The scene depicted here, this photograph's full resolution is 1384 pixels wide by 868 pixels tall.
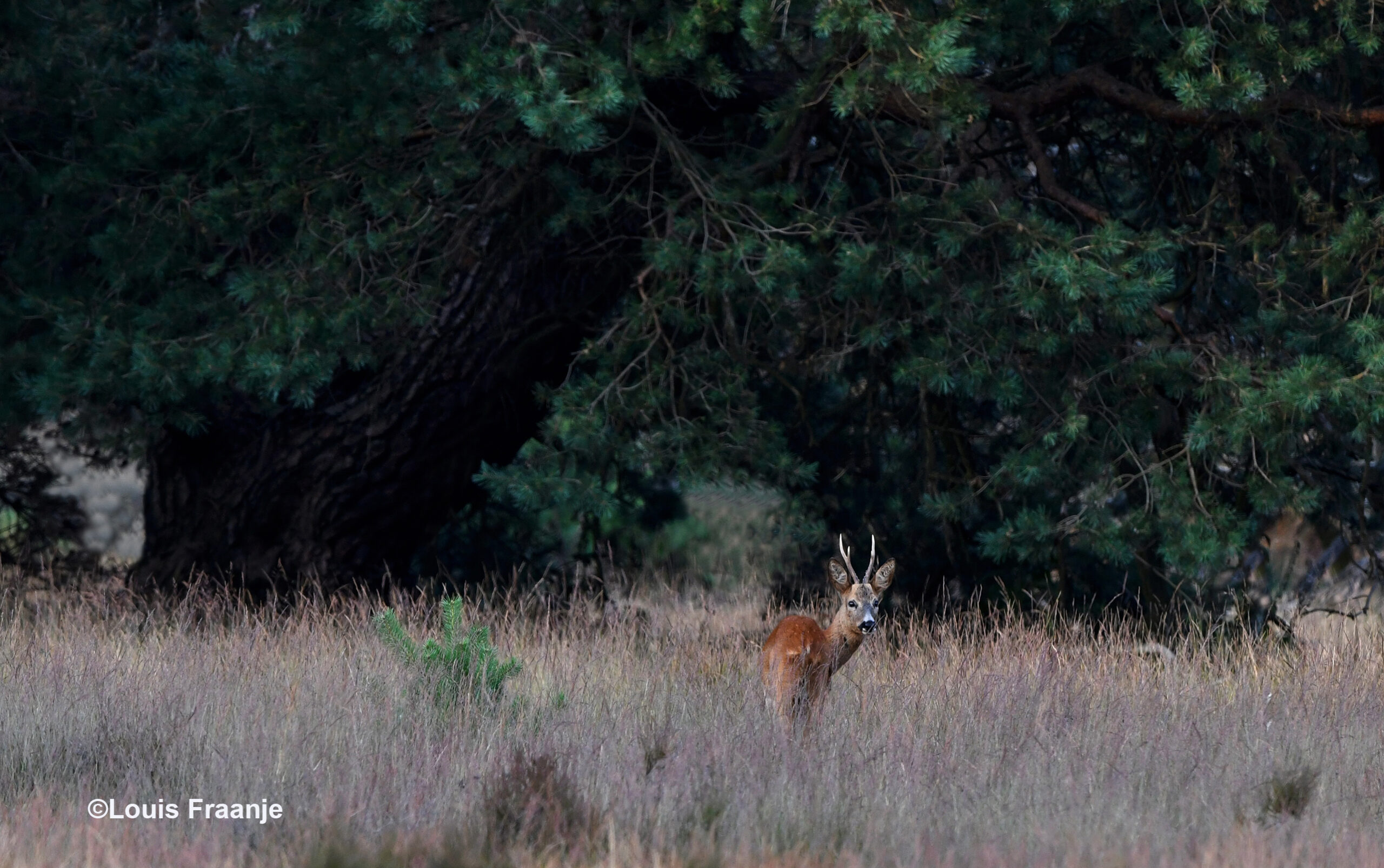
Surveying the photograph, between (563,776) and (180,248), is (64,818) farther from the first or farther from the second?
(180,248)

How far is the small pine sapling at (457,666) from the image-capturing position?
6.31 metres

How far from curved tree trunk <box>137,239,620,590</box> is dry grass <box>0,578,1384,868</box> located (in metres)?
1.86

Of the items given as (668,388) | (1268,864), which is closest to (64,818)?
(1268,864)

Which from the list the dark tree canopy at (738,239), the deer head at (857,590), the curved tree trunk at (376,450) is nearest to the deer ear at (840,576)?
the deer head at (857,590)

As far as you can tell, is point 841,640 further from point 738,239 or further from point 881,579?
point 738,239

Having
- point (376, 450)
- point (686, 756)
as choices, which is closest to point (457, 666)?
point (686, 756)

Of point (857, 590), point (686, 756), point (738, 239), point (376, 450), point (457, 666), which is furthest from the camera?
point (376, 450)

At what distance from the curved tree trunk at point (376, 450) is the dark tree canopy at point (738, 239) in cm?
4

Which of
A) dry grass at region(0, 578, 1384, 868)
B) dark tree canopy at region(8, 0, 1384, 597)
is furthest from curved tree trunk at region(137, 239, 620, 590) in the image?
dry grass at region(0, 578, 1384, 868)

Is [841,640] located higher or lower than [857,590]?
lower

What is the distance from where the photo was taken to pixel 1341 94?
8.30 meters

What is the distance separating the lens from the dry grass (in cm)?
443

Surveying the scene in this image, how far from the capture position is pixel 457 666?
6.41 meters

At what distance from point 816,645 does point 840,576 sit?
0.27 m
